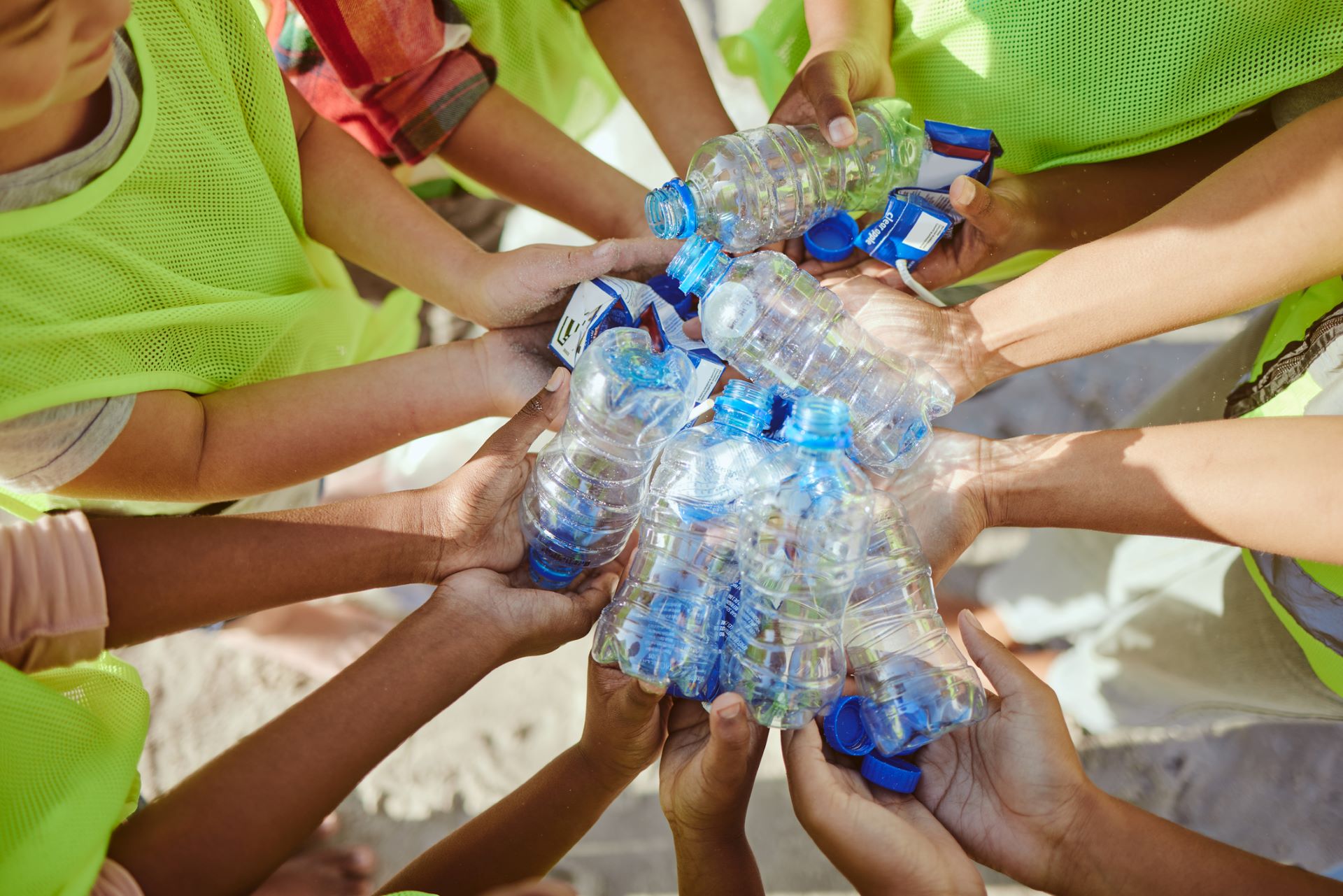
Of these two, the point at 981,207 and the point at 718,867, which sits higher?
the point at 981,207

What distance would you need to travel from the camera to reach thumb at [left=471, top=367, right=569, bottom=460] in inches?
60.5

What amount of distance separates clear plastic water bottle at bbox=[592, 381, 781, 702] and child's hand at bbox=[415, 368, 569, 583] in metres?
0.24

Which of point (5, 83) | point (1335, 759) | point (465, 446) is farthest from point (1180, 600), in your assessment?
point (5, 83)

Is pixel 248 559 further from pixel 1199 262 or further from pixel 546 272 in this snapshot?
pixel 1199 262

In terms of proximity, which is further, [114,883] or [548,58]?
[548,58]

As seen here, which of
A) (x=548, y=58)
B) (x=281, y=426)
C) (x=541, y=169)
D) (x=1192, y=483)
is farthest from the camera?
(x=548, y=58)

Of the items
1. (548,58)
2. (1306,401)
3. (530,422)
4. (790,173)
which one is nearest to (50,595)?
(530,422)

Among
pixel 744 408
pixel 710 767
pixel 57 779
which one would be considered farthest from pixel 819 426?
pixel 57 779

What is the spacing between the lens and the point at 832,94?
1.52m

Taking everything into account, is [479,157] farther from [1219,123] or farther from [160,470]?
[1219,123]

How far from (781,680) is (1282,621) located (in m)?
1.13

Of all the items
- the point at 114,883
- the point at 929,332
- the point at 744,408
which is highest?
the point at 929,332

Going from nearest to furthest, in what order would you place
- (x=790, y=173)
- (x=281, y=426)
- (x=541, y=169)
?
→ (x=281, y=426) < (x=790, y=173) < (x=541, y=169)

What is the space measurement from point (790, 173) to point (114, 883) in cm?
171
